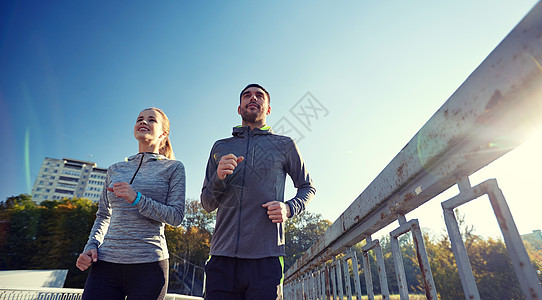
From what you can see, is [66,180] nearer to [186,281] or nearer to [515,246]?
[186,281]

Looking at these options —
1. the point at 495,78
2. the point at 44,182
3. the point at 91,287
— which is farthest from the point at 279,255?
the point at 44,182

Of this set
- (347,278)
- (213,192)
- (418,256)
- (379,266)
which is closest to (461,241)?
(418,256)

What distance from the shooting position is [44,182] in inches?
3472

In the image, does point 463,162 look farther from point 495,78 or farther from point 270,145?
point 270,145

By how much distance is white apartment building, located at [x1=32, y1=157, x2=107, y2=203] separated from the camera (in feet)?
288

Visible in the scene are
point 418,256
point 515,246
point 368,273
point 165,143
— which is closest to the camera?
point 515,246

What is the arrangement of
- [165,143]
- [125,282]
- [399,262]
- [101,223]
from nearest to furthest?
[399,262] → [125,282] → [101,223] → [165,143]

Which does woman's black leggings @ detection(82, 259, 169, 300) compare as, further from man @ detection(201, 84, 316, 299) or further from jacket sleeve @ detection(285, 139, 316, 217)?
jacket sleeve @ detection(285, 139, 316, 217)

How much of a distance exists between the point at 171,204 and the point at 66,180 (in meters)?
110

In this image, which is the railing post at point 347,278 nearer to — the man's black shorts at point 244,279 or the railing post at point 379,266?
the railing post at point 379,266

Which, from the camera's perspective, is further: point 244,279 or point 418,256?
point 244,279

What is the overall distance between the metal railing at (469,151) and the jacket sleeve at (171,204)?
137cm

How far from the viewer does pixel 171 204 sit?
2123mm

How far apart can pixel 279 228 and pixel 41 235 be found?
44142 millimetres
